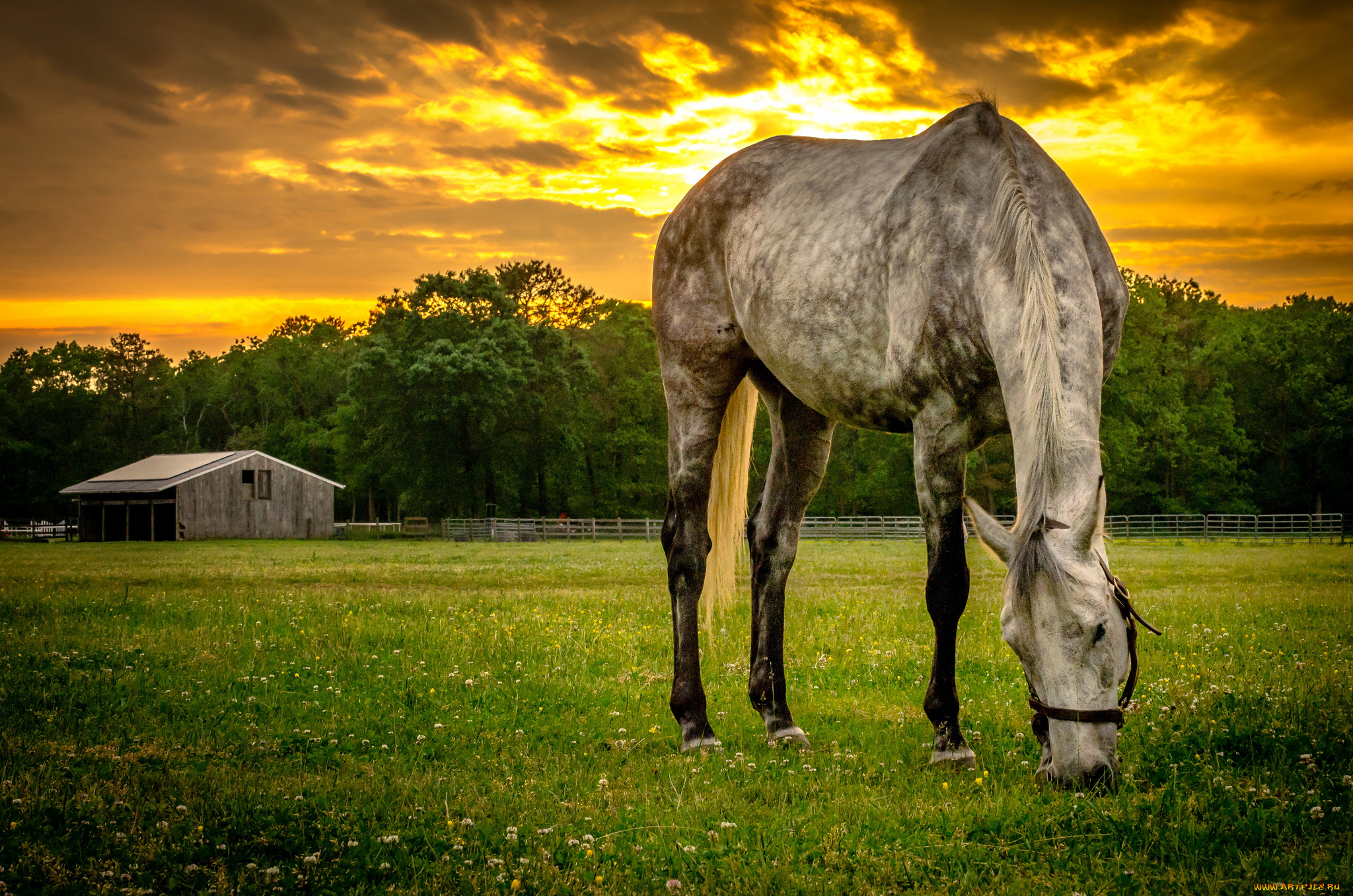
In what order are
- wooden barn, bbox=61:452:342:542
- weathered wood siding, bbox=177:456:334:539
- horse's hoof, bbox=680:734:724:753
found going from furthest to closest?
weathered wood siding, bbox=177:456:334:539 → wooden barn, bbox=61:452:342:542 → horse's hoof, bbox=680:734:724:753

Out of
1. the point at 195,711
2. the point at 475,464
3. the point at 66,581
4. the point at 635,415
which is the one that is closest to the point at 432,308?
the point at 475,464

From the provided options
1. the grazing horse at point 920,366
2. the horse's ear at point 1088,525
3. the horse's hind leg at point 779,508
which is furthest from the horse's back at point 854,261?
the horse's ear at point 1088,525

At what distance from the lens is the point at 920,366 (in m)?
4.72

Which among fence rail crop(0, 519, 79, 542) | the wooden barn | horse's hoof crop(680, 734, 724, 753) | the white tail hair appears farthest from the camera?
fence rail crop(0, 519, 79, 542)

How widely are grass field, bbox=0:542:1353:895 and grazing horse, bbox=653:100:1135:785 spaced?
0.46m

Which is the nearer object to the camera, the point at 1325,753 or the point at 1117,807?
the point at 1117,807

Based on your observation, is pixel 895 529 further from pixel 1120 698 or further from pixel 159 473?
pixel 1120 698

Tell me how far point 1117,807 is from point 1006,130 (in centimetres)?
320

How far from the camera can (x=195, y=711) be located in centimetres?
632

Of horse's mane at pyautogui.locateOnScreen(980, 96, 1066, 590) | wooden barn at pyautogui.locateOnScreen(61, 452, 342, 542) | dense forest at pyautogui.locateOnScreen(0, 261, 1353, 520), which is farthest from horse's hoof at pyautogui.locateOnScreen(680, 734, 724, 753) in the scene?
wooden barn at pyautogui.locateOnScreen(61, 452, 342, 542)

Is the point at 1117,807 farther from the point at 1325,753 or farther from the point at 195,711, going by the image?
the point at 195,711

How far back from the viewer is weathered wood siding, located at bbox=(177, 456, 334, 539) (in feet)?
166

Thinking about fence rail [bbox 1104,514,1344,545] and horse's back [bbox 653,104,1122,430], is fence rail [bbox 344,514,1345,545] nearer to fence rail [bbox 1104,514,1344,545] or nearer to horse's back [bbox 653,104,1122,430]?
fence rail [bbox 1104,514,1344,545]

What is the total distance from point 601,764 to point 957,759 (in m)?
1.87
